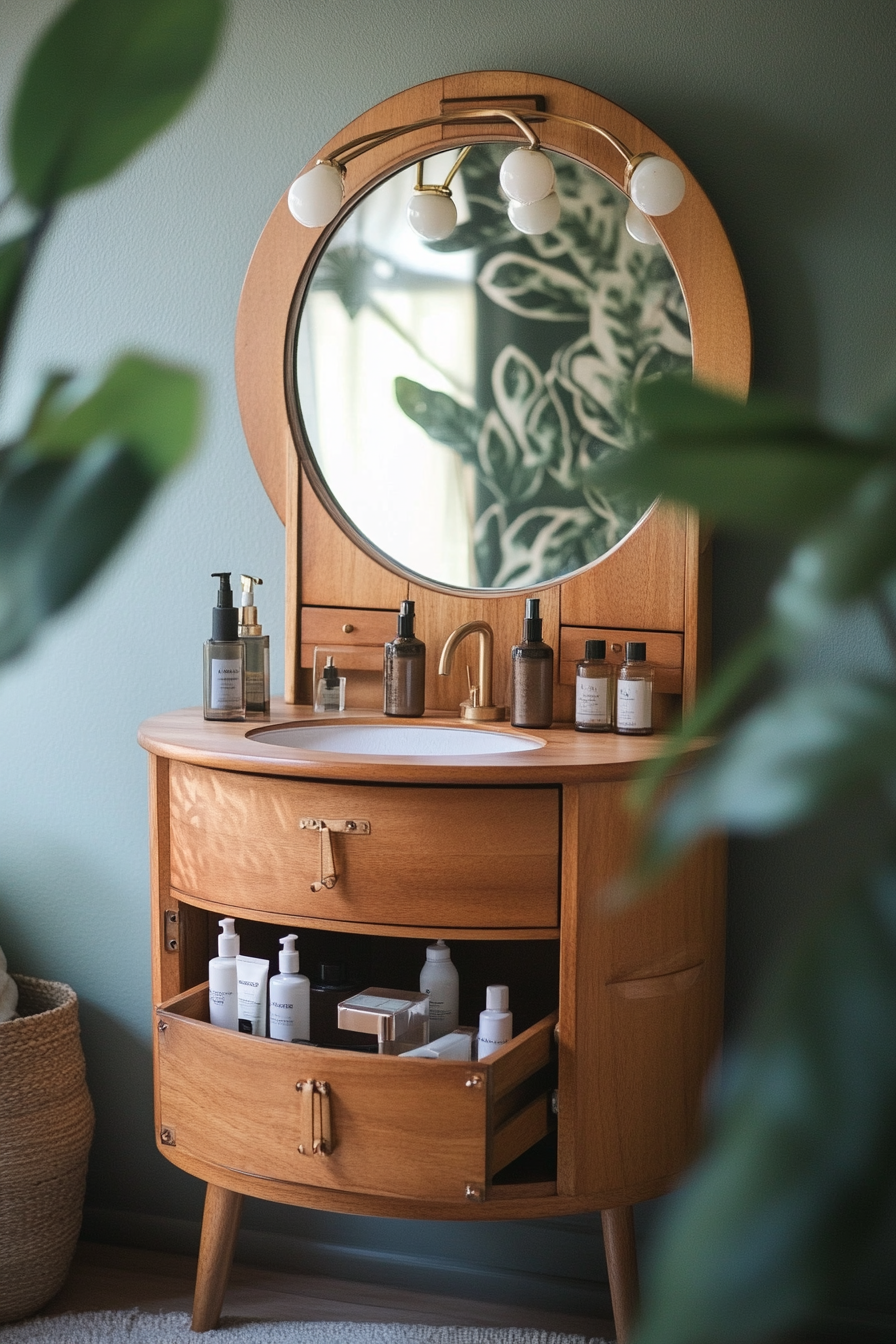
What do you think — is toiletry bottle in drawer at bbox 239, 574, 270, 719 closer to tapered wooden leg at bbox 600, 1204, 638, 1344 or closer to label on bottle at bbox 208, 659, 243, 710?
label on bottle at bbox 208, 659, 243, 710

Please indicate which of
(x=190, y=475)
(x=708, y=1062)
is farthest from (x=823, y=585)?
(x=190, y=475)

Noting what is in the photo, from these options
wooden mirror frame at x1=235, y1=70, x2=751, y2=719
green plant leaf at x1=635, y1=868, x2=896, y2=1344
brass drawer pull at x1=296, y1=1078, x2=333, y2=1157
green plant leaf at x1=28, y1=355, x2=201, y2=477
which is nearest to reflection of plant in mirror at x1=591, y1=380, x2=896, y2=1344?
green plant leaf at x1=635, y1=868, x2=896, y2=1344

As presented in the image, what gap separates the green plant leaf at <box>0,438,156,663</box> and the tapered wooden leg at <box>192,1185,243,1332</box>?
156cm

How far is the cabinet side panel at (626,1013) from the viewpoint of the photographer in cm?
144

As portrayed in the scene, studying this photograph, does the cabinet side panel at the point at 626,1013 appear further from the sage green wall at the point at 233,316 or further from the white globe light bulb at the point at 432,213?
the white globe light bulb at the point at 432,213

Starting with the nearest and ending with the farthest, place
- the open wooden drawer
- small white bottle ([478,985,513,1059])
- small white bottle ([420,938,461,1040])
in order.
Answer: the open wooden drawer
small white bottle ([478,985,513,1059])
small white bottle ([420,938,461,1040])

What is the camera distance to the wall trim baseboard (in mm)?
1896

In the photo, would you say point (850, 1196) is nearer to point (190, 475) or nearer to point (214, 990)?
point (214, 990)

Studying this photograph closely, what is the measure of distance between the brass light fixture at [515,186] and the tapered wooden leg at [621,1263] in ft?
4.36

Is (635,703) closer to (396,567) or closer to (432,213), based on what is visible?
(396,567)

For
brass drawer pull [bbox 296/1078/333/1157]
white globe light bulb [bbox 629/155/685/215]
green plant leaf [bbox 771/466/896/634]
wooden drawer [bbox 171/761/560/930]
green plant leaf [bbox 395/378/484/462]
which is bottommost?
brass drawer pull [bbox 296/1078/333/1157]

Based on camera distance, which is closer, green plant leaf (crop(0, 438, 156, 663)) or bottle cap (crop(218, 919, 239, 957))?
green plant leaf (crop(0, 438, 156, 663))

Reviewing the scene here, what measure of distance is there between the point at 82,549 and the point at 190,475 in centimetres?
177

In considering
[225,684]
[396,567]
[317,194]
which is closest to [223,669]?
[225,684]
